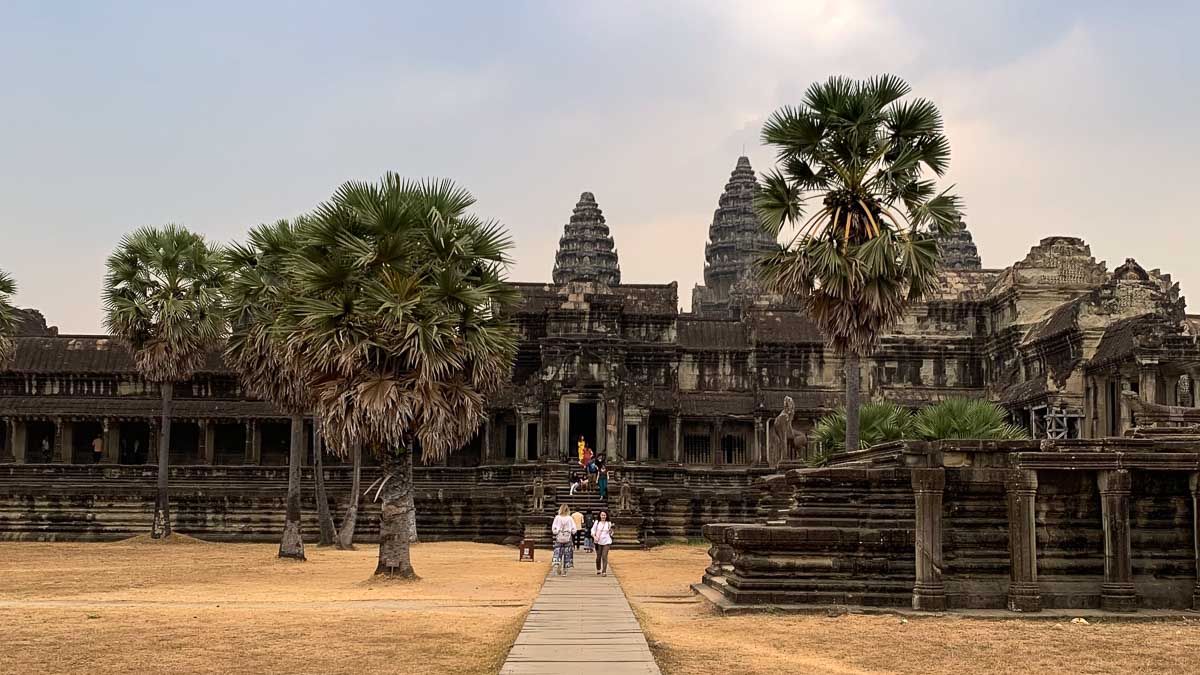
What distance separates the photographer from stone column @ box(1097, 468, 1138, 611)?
60.4 feet

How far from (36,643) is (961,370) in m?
40.2

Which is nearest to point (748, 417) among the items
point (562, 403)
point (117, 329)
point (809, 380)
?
point (809, 380)

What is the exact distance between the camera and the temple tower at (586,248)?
83688 millimetres

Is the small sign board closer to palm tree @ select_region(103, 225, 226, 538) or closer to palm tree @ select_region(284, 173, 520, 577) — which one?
palm tree @ select_region(284, 173, 520, 577)

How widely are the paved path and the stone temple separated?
17.0 meters

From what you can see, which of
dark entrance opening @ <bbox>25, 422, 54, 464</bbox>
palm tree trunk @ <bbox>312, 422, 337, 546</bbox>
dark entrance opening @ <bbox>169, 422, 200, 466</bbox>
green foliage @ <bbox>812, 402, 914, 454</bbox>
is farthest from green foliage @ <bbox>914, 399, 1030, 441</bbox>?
dark entrance opening @ <bbox>25, 422, 54, 464</bbox>

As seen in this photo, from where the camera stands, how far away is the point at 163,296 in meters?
39.4

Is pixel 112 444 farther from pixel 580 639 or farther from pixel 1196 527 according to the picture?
pixel 1196 527

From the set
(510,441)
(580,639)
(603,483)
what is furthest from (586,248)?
(580,639)

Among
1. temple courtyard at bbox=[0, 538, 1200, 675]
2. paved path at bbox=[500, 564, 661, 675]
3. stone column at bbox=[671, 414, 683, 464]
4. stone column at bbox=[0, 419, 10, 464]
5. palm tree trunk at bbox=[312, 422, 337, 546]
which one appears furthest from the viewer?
stone column at bbox=[0, 419, 10, 464]

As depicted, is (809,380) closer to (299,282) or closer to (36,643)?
(299,282)

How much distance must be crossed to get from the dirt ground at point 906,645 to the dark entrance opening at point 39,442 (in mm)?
36917

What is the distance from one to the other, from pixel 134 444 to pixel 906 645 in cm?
4083

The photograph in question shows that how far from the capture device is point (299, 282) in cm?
2617
